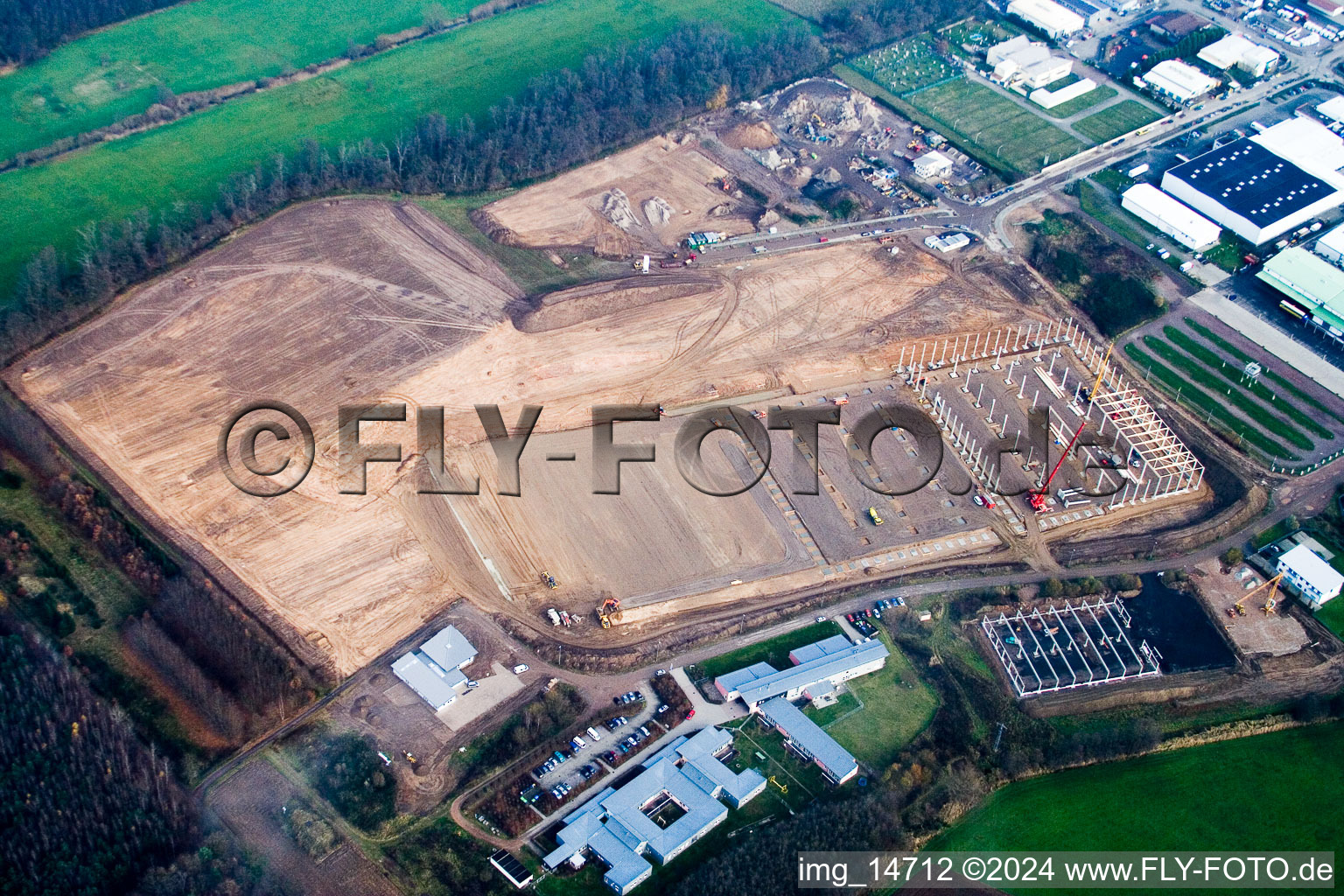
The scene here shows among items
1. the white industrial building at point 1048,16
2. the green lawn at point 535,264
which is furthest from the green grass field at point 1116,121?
the green lawn at point 535,264

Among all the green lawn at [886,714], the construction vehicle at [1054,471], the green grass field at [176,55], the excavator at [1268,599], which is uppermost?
the green grass field at [176,55]

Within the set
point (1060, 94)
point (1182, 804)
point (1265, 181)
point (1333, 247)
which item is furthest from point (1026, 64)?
point (1182, 804)

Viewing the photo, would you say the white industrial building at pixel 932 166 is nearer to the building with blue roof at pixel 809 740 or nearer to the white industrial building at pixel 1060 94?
the white industrial building at pixel 1060 94

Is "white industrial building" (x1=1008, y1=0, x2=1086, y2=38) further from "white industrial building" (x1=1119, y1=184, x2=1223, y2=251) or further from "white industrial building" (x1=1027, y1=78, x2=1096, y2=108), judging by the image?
"white industrial building" (x1=1119, y1=184, x2=1223, y2=251)

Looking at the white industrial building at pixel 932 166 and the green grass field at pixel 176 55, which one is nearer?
the white industrial building at pixel 932 166

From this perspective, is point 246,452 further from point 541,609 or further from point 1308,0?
point 1308,0

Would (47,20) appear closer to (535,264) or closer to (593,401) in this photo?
(535,264)

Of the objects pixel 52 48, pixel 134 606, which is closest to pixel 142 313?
pixel 134 606
